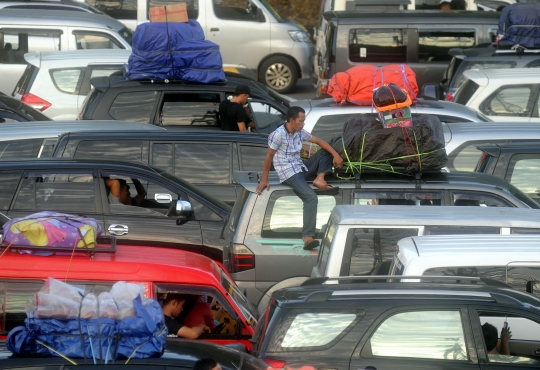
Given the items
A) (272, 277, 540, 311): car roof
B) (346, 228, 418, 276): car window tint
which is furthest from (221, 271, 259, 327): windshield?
(272, 277, 540, 311): car roof

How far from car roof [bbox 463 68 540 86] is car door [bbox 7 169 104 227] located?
627cm

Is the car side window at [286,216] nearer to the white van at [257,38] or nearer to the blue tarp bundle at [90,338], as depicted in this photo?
the blue tarp bundle at [90,338]

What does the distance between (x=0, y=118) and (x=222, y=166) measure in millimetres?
4046

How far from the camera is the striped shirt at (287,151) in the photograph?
27.9 ft

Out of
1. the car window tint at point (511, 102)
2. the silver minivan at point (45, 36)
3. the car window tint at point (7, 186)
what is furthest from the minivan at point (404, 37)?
the car window tint at point (7, 186)

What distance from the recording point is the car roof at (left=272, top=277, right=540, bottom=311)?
554cm

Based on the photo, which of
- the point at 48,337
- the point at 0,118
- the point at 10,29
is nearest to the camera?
the point at 48,337

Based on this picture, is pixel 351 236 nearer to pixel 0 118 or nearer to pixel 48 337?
pixel 48 337

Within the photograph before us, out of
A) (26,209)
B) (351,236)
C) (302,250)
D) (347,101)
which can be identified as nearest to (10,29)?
(347,101)

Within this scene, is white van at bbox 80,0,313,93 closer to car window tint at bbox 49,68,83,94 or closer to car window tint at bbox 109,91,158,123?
car window tint at bbox 49,68,83,94

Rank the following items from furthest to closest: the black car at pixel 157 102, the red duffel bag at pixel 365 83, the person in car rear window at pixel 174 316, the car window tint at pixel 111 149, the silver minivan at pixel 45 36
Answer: the silver minivan at pixel 45 36
the black car at pixel 157 102
the red duffel bag at pixel 365 83
the car window tint at pixel 111 149
the person in car rear window at pixel 174 316

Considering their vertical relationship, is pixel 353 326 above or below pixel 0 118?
above

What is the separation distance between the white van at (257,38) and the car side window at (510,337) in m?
15.8

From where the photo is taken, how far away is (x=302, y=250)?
8344 millimetres
